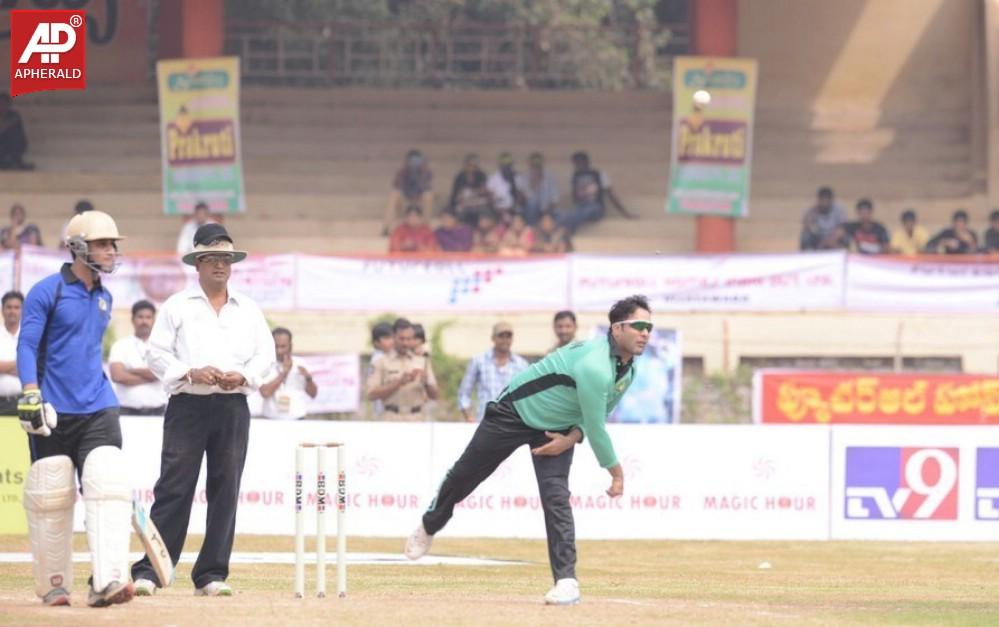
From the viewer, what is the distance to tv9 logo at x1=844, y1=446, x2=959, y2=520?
61.4ft

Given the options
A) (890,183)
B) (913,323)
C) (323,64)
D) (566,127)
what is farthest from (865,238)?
(323,64)

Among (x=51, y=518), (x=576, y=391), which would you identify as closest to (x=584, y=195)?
(x=576, y=391)

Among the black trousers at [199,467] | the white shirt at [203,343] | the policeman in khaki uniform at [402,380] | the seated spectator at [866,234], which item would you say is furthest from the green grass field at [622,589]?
the seated spectator at [866,234]

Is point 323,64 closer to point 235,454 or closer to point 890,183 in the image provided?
point 890,183

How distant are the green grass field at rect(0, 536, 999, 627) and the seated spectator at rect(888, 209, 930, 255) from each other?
9.01m

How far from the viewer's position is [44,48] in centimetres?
2855

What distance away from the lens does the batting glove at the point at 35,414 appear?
986 cm

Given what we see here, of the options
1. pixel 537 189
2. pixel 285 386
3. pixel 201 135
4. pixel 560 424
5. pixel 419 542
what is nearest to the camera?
pixel 560 424

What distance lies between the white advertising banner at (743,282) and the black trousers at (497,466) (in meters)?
14.2

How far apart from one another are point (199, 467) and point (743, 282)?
50.2 feet

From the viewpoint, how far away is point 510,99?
112 ft

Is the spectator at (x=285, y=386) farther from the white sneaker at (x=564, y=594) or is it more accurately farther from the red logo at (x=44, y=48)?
the red logo at (x=44, y=48)

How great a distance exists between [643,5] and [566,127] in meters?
13.3

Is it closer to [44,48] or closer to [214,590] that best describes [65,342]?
[214,590]
